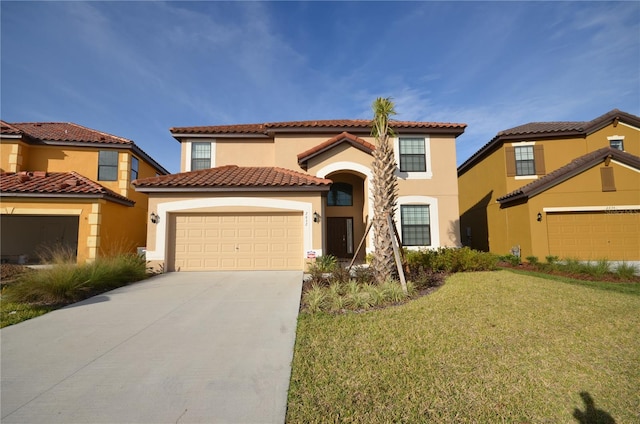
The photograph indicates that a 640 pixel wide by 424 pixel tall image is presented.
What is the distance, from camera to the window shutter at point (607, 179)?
43.9ft

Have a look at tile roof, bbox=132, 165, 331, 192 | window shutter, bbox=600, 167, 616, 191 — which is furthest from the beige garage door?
window shutter, bbox=600, 167, 616, 191

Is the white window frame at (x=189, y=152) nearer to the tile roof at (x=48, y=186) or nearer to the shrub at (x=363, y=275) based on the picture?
the tile roof at (x=48, y=186)

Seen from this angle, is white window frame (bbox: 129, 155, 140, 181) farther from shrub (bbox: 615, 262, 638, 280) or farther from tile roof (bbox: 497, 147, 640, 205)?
shrub (bbox: 615, 262, 638, 280)

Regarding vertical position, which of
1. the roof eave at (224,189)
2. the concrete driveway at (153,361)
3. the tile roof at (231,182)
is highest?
the tile roof at (231,182)

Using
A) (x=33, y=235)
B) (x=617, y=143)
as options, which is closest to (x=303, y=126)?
(x=33, y=235)

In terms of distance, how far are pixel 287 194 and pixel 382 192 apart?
4398mm

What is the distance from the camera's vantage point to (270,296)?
759cm

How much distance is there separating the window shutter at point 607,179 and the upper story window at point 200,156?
1924 centimetres

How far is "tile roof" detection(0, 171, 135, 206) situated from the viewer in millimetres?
12180

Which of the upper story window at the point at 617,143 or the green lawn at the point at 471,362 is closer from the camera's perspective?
the green lawn at the point at 471,362

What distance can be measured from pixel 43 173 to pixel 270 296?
14.2 m

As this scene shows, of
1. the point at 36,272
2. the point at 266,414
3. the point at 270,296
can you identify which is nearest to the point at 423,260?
the point at 270,296

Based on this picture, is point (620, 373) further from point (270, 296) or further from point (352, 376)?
point (270, 296)

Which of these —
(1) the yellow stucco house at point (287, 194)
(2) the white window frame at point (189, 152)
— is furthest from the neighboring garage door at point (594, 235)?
(2) the white window frame at point (189, 152)
